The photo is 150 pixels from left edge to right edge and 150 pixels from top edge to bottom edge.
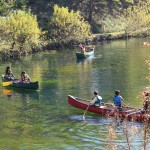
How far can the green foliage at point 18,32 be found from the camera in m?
55.2

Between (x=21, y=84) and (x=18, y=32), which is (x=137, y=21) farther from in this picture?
(x=21, y=84)

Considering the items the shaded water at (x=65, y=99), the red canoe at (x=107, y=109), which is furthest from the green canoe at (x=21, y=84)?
the red canoe at (x=107, y=109)

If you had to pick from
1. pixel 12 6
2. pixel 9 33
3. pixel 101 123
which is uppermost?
pixel 12 6

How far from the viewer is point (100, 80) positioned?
120 ft

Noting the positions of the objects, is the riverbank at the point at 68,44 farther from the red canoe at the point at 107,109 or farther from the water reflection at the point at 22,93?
the red canoe at the point at 107,109

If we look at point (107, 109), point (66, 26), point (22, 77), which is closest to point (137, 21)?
point (66, 26)

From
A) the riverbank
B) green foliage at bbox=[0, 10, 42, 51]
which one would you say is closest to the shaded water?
the riverbank

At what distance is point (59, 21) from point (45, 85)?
1377 inches

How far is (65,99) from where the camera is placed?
29.2 m

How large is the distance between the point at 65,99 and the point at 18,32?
93.8 ft

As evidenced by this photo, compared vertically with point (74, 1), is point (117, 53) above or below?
below

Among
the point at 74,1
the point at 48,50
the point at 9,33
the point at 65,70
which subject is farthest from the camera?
the point at 74,1

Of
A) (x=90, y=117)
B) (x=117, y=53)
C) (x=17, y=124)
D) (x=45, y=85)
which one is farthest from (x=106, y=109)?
(x=117, y=53)

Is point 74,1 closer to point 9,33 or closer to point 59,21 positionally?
point 59,21
